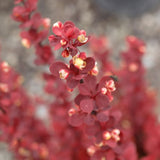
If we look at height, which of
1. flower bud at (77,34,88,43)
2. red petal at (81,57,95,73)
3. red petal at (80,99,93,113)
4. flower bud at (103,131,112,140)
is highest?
flower bud at (77,34,88,43)

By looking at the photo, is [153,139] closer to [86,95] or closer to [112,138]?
[112,138]

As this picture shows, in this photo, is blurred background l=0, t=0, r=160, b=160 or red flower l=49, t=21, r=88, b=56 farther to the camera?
blurred background l=0, t=0, r=160, b=160

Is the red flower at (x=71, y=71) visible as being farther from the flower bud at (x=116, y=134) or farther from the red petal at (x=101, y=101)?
the flower bud at (x=116, y=134)

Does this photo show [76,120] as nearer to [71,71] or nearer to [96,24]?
[71,71]

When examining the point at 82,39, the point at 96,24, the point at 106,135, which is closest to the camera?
the point at 82,39

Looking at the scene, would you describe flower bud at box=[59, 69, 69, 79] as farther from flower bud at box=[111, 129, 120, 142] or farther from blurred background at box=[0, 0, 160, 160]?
blurred background at box=[0, 0, 160, 160]

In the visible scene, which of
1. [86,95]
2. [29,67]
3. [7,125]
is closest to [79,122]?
[86,95]

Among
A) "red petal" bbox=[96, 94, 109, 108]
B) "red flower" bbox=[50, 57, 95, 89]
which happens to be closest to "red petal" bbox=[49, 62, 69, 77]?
"red flower" bbox=[50, 57, 95, 89]

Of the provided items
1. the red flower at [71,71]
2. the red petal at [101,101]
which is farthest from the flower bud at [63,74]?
the red petal at [101,101]

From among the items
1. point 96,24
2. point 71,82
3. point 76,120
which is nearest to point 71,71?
point 71,82
